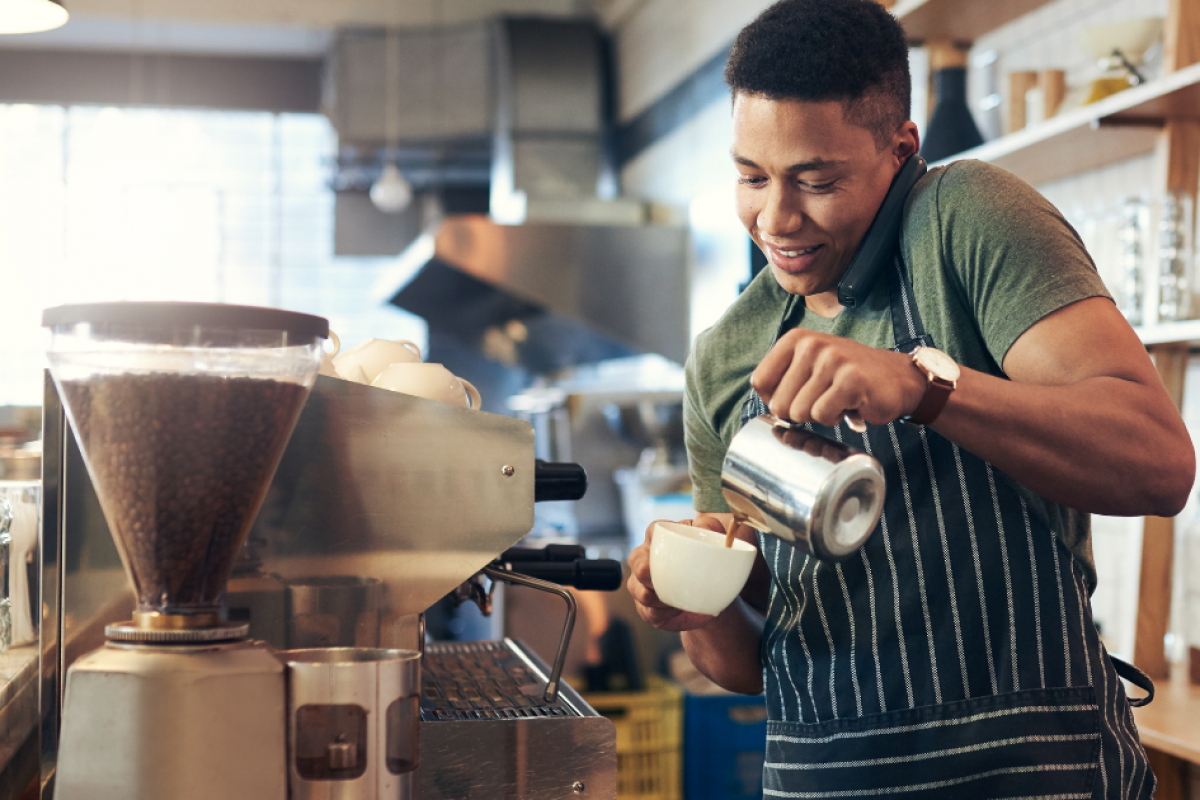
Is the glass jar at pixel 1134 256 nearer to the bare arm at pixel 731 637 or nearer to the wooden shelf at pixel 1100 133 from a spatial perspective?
the wooden shelf at pixel 1100 133

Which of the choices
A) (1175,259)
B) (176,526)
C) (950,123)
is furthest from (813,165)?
(950,123)

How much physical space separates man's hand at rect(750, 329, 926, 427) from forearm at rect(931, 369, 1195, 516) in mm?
51

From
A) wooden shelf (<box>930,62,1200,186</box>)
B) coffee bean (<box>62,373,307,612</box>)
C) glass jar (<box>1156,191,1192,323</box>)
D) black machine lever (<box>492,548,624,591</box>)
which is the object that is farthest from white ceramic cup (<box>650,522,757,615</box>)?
glass jar (<box>1156,191,1192,323</box>)

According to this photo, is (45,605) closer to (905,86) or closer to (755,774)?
(905,86)

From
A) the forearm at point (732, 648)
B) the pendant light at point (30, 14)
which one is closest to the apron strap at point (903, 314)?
the forearm at point (732, 648)

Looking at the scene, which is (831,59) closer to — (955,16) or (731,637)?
(731,637)

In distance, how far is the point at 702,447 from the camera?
1237 millimetres

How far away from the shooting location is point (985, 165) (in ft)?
3.20

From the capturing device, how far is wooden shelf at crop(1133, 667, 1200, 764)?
148 centimetres

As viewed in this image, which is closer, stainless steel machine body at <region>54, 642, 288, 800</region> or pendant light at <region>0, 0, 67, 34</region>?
stainless steel machine body at <region>54, 642, 288, 800</region>

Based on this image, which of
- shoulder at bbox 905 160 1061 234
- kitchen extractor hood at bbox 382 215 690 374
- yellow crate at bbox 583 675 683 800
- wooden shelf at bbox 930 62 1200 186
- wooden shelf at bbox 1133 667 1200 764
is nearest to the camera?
shoulder at bbox 905 160 1061 234

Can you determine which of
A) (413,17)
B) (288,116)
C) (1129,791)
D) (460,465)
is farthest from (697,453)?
(288,116)

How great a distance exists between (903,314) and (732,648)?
412mm

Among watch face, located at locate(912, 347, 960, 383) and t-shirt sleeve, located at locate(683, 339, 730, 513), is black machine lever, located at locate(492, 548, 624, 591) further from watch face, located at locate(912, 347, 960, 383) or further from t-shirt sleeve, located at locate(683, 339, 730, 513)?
watch face, located at locate(912, 347, 960, 383)
